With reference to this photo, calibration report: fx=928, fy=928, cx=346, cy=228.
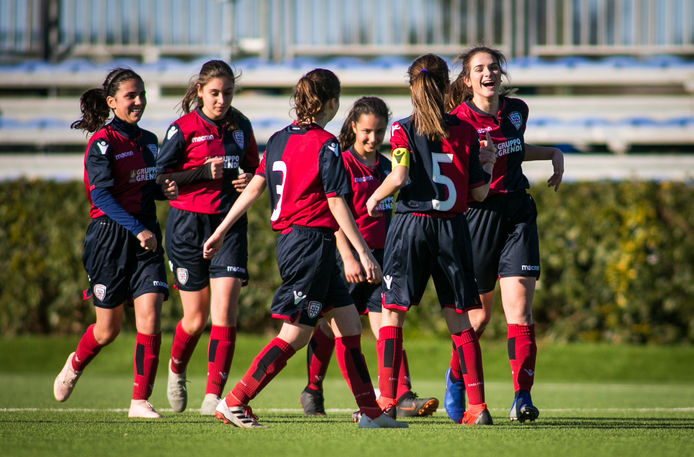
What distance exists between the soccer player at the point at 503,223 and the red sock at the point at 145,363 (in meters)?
1.99

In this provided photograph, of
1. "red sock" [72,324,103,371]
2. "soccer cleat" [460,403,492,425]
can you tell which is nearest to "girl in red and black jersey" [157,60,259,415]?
"red sock" [72,324,103,371]

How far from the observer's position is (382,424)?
17.4 feet

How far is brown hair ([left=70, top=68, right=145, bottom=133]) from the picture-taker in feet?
20.9

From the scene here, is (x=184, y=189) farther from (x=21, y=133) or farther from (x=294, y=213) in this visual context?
(x=21, y=133)

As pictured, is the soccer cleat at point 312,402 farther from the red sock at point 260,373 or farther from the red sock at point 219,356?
the red sock at point 260,373

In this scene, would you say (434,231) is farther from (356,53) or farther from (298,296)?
(356,53)

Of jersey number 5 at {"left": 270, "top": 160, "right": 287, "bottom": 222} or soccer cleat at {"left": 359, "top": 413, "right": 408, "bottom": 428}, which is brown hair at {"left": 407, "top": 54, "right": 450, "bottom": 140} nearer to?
jersey number 5 at {"left": 270, "top": 160, "right": 287, "bottom": 222}

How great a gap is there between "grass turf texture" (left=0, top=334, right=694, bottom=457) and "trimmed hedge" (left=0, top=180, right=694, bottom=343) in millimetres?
350

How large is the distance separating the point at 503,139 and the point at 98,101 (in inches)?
110

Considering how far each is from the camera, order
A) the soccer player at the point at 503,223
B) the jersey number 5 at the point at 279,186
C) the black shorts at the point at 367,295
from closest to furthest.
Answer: the jersey number 5 at the point at 279,186 → the soccer player at the point at 503,223 → the black shorts at the point at 367,295

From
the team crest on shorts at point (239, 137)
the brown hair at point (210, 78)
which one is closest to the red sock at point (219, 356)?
the team crest on shorts at point (239, 137)

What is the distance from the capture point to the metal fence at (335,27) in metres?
18.3

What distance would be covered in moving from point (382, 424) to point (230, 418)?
34.0 inches

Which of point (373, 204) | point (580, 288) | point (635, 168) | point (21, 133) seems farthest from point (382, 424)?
point (21, 133)
